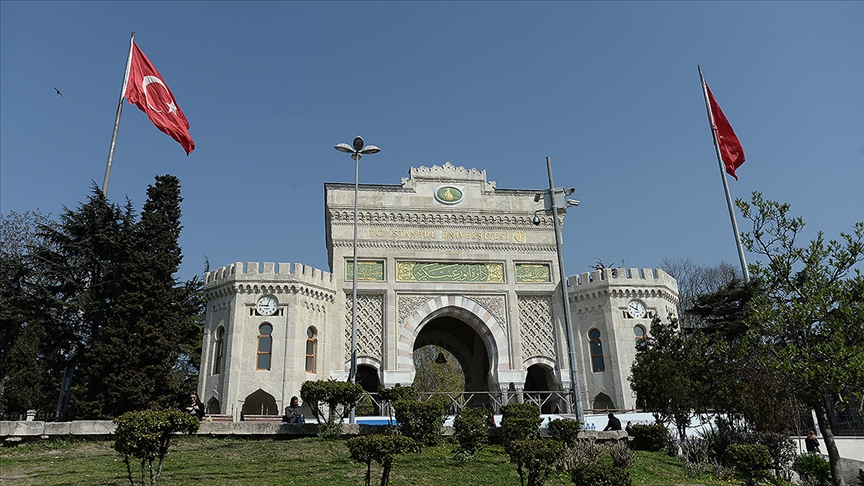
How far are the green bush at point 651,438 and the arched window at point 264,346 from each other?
12.5 meters

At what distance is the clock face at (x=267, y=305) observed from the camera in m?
21.9

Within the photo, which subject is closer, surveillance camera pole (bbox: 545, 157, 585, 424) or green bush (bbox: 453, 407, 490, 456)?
green bush (bbox: 453, 407, 490, 456)

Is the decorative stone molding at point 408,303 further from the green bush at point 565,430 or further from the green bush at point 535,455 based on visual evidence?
the green bush at point 535,455

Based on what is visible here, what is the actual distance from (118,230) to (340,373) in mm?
9025

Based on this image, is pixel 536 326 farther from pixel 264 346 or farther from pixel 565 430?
pixel 565 430

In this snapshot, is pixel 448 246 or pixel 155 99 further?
pixel 448 246

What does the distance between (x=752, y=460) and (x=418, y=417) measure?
271 inches

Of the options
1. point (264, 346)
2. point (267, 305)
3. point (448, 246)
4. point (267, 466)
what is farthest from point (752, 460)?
point (267, 305)

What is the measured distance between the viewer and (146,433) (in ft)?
29.2

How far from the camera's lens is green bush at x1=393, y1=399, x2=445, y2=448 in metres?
13.4

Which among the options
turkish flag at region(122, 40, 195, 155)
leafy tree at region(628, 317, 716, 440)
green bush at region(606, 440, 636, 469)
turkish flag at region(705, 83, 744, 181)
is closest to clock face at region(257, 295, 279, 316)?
turkish flag at region(122, 40, 195, 155)

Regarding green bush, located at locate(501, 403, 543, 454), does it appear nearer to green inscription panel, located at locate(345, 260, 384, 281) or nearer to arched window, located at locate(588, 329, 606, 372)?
arched window, located at locate(588, 329, 606, 372)

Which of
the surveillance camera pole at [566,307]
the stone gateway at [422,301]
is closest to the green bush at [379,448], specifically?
the surveillance camera pole at [566,307]

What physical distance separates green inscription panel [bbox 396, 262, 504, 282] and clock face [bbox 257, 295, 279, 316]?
4903 mm
